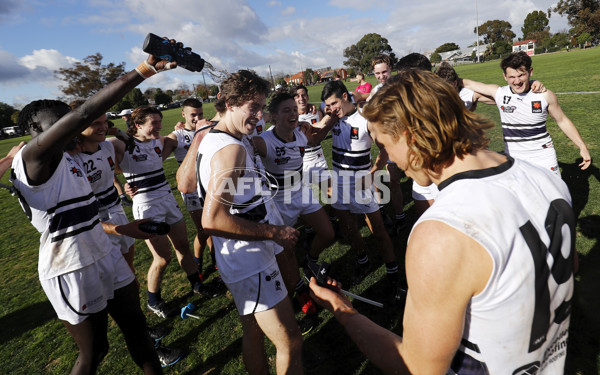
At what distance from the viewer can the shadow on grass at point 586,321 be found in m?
2.55

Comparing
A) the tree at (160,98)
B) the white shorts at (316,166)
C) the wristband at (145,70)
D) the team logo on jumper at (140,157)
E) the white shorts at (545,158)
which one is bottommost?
the white shorts at (545,158)

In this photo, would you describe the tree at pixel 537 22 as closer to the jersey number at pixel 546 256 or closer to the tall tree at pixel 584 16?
the tall tree at pixel 584 16

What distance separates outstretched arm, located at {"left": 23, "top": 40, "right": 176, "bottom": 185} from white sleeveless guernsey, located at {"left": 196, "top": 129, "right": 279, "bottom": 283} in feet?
1.94

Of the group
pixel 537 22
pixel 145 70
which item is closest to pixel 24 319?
pixel 145 70

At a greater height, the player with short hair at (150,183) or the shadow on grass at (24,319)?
the player with short hair at (150,183)

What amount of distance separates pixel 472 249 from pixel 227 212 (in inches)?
58.9

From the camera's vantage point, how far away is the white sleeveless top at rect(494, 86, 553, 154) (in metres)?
4.38

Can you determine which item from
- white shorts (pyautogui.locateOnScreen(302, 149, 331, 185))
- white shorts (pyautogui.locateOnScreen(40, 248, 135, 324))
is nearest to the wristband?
white shorts (pyautogui.locateOnScreen(40, 248, 135, 324))

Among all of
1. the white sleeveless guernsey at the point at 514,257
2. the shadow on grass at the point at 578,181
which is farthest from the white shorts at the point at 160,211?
the shadow on grass at the point at 578,181

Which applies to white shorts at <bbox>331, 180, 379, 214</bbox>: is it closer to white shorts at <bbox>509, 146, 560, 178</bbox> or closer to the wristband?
white shorts at <bbox>509, 146, 560, 178</bbox>

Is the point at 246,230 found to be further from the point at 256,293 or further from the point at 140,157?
the point at 140,157

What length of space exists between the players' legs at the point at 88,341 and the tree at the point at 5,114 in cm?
7423

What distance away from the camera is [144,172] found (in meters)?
4.33

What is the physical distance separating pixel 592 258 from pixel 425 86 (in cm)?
421
